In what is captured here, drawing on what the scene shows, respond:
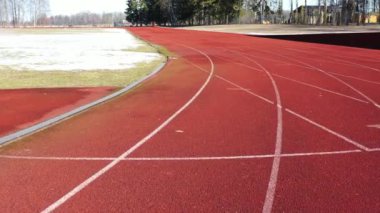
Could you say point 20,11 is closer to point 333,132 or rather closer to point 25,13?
point 25,13

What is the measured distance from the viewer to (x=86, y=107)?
33.7 feet

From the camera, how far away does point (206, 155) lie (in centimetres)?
678

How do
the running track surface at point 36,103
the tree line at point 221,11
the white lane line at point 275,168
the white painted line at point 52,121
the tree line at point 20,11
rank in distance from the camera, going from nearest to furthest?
the white lane line at point 275,168 → the white painted line at point 52,121 → the running track surface at point 36,103 → the tree line at point 221,11 → the tree line at point 20,11

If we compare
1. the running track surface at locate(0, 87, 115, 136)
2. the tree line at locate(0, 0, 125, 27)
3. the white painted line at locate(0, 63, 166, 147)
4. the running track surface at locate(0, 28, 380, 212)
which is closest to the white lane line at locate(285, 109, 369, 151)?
the running track surface at locate(0, 28, 380, 212)

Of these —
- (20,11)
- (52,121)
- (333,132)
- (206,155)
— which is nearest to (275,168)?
(206,155)

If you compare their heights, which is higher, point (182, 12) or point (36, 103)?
point (182, 12)

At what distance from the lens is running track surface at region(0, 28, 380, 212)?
5062mm

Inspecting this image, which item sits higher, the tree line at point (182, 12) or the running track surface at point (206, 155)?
the tree line at point (182, 12)

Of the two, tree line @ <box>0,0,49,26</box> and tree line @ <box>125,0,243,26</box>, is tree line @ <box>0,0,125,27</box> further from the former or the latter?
tree line @ <box>125,0,243,26</box>

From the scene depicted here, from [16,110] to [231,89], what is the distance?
5.59m

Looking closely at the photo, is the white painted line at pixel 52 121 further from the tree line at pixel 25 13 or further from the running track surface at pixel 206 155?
the tree line at pixel 25 13

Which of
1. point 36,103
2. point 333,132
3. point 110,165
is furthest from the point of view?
point 36,103

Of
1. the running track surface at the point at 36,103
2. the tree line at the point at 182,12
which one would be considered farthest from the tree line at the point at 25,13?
the running track surface at the point at 36,103

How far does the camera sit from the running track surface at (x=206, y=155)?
5.06m
